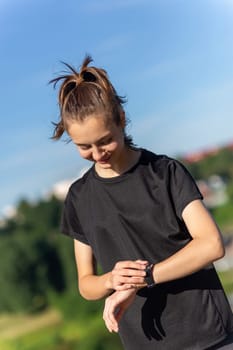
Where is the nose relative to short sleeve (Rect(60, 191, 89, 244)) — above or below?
above

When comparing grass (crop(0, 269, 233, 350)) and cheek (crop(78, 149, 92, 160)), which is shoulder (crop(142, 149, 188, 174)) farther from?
grass (crop(0, 269, 233, 350))

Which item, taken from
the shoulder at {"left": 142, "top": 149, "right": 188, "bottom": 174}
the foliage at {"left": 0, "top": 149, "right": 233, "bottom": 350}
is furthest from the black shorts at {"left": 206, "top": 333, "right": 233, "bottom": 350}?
the foliage at {"left": 0, "top": 149, "right": 233, "bottom": 350}

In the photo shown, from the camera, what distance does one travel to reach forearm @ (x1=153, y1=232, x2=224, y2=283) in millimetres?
1270

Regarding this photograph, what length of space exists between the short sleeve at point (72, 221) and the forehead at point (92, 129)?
0.59 ft

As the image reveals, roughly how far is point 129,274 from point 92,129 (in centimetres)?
21

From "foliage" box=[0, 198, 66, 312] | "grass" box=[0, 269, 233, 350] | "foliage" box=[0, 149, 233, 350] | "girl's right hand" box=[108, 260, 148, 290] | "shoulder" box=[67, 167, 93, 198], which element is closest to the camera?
"girl's right hand" box=[108, 260, 148, 290]

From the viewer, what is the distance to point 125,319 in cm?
137

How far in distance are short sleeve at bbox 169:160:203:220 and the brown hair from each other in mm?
117

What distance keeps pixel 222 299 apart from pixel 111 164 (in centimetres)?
26

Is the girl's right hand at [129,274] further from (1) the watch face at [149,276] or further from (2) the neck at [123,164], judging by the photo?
(2) the neck at [123,164]

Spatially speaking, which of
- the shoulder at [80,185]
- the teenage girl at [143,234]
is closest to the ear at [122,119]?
the teenage girl at [143,234]

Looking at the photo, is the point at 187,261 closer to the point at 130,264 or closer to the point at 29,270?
the point at 130,264

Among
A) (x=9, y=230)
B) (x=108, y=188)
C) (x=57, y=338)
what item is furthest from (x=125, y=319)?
(x=9, y=230)

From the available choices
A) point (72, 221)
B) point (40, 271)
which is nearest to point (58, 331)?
point (40, 271)
